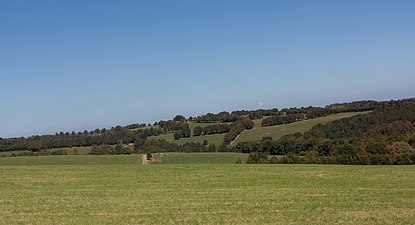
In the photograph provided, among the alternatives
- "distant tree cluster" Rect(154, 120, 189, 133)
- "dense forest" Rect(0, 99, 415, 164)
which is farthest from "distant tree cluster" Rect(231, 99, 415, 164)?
"distant tree cluster" Rect(154, 120, 189, 133)

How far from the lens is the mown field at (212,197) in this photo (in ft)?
55.8

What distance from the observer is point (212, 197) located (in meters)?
22.5

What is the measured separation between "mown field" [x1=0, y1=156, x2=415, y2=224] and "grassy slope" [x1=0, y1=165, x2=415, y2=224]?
4 cm

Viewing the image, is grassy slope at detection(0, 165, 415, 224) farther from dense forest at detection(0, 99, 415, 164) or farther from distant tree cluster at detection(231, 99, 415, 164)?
dense forest at detection(0, 99, 415, 164)

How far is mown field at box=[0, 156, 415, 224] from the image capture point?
17.0 meters

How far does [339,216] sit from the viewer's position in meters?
17.2

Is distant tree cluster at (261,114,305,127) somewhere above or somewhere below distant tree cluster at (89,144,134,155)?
above

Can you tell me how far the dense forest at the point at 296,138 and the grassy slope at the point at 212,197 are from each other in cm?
2137

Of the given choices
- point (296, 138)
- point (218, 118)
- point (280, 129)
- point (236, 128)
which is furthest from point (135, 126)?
point (296, 138)

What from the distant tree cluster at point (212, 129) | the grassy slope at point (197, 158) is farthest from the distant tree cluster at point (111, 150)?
the distant tree cluster at point (212, 129)

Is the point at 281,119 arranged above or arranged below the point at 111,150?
above

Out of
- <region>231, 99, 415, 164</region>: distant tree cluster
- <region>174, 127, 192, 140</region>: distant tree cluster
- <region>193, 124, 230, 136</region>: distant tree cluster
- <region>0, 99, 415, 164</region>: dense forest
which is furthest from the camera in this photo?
<region>193, 124, 230, 136</region>: distant tree cluster

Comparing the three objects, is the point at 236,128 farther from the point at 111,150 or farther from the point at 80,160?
the point at 80,160

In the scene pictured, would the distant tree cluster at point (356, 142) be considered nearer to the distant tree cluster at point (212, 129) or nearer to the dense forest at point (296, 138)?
the dense forest at point (296, 138)
